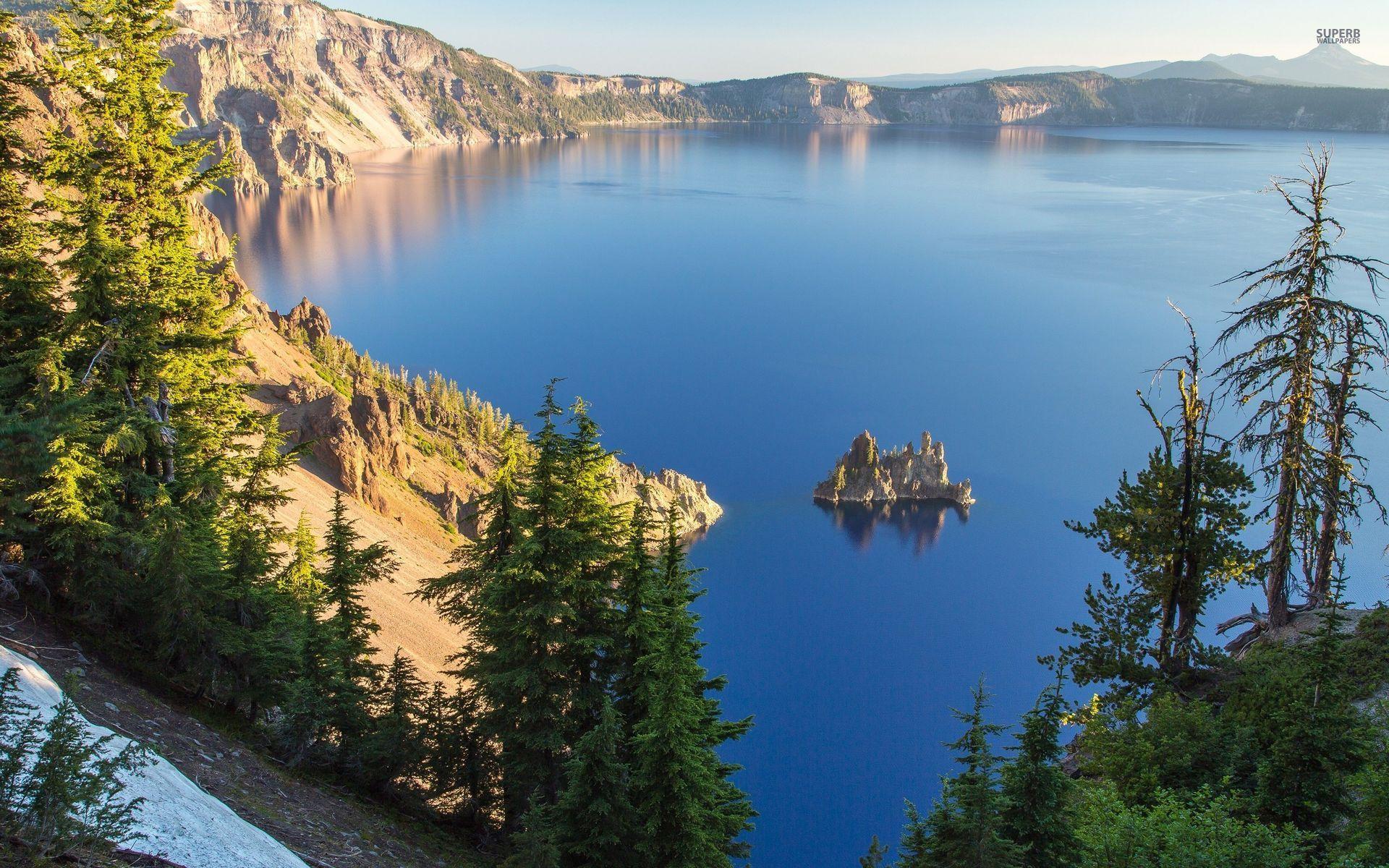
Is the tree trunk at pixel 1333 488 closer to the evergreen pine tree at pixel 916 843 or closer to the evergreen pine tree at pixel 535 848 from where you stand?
the evergreen pine tree at pixel 916 843

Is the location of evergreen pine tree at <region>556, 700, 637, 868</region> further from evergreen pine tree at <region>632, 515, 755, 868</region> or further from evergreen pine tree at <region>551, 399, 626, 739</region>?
evergreen pine tree at <region>551, 399, 626, 739</region>

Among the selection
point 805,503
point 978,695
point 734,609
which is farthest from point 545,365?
point 978,695

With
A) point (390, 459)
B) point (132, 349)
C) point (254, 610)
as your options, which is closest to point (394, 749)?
point (254, 610)

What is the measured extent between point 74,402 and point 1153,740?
2115 centimetres

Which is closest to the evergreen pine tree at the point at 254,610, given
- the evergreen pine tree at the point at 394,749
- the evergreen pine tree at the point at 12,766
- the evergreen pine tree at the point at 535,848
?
the evergreen pine tree at the point at 394,749

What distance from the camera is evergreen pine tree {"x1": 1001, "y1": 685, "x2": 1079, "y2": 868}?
11891 millimetres

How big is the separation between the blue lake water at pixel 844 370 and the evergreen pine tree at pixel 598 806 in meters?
23.9

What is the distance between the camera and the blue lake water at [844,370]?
47031 mm

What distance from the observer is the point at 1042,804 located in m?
11.9

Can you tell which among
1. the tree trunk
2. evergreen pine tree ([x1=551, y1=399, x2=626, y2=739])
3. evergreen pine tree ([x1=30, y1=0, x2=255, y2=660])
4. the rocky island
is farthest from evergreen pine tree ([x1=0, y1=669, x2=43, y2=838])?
Answer: the rocky island

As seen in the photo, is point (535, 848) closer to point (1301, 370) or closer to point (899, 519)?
point (1301, 370)

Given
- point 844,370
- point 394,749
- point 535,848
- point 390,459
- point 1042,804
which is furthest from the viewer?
point 844,370

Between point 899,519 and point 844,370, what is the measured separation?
27.8 meters

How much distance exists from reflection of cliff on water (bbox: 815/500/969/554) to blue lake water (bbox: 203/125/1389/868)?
0.97 feet
